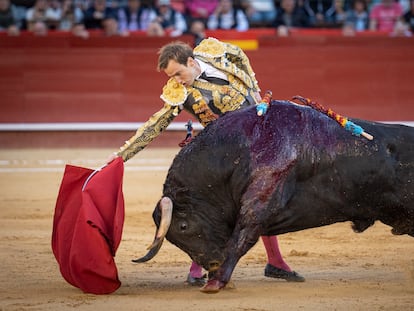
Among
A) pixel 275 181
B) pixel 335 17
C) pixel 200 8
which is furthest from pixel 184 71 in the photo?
pixel 335 17

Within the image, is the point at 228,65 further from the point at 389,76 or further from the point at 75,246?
the point at 389,76

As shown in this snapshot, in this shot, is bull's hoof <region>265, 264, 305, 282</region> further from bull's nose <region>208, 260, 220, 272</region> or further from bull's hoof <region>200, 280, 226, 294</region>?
bull's hoof <region>200, 280, 226, 294</region>

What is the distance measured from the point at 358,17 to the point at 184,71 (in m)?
6.49

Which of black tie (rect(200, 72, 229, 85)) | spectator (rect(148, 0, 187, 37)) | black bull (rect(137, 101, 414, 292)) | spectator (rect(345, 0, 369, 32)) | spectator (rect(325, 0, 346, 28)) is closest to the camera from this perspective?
black bull (rect(137, 101, 414, 292))

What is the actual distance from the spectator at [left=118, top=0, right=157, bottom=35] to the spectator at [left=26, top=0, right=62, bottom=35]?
0.65 m

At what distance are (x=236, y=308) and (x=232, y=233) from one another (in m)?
0.45

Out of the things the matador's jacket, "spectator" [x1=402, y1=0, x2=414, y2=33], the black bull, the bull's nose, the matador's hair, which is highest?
the matador's hair

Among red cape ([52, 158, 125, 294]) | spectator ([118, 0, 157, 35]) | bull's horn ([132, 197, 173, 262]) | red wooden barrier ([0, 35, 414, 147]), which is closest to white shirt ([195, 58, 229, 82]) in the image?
red cape ([52, 158, 125, 294])

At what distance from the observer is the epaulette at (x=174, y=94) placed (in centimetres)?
400

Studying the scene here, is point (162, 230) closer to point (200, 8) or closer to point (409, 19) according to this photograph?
point (200, 8)

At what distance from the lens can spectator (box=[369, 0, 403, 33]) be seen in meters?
10.1

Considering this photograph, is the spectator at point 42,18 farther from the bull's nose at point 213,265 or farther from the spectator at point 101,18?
the bull's nose at point 213,265

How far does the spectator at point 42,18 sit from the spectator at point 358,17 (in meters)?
3.02

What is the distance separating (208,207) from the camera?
154 inches
